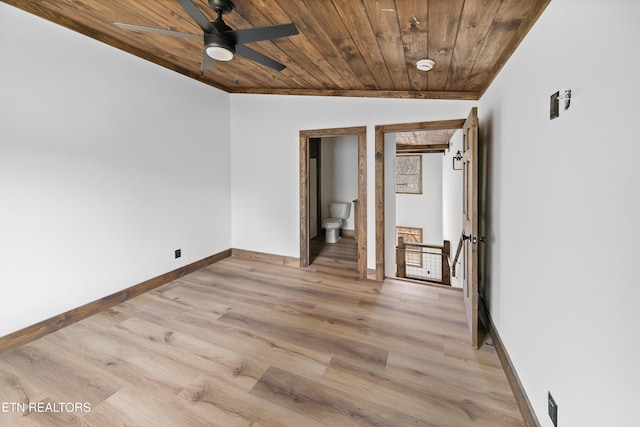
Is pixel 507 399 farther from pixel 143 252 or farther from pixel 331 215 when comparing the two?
pixel 331 215

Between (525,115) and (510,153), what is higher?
(525,115)

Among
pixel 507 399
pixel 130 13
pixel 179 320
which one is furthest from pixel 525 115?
pixel 179 320

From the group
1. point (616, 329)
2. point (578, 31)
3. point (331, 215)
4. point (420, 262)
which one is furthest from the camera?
point (420, 262)

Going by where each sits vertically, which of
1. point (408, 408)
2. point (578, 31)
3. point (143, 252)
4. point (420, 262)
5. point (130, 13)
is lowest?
point (420, 262)

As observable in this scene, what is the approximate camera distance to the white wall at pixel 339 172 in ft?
20.8

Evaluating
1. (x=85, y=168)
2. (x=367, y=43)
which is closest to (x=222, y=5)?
(x=367, y=43)

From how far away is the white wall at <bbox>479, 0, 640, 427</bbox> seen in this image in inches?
34.3

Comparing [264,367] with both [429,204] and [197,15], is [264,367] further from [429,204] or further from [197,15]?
[429,204]

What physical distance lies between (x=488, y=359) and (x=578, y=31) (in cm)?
208

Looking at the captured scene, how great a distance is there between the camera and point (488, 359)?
2123 mm

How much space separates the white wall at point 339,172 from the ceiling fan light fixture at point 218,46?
4.36m

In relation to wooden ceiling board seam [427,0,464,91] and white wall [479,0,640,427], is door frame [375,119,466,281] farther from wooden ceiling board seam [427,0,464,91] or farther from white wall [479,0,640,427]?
white wall [479,0,640,427]

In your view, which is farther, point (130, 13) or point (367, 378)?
point (130, 13)

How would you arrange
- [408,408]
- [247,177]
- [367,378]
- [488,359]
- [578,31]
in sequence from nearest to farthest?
[578,31] → [408,408] → [367,378] → [488,359] → [247,177]
